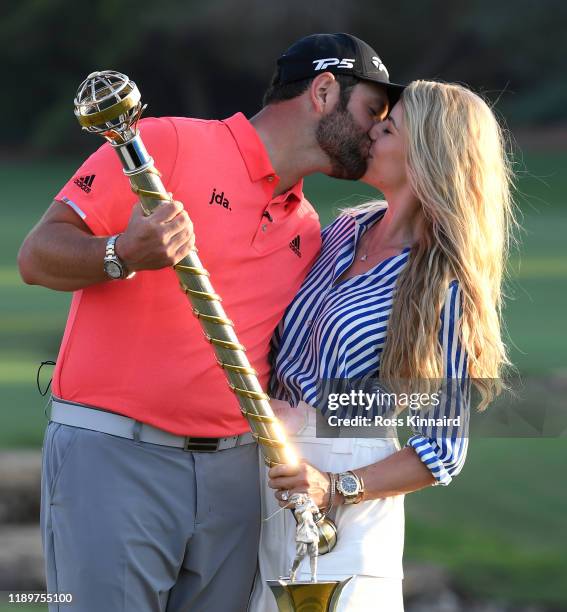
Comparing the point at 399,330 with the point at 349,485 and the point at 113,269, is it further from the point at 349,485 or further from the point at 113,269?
the point at 113,269

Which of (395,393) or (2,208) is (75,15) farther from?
(395,393)

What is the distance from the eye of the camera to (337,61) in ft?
12.5

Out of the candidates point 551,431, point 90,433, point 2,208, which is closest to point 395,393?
point 90,433

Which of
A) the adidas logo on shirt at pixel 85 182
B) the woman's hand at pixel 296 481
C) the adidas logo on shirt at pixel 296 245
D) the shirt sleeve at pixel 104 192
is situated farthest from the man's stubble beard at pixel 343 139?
the woman's hand at pixel 296 481

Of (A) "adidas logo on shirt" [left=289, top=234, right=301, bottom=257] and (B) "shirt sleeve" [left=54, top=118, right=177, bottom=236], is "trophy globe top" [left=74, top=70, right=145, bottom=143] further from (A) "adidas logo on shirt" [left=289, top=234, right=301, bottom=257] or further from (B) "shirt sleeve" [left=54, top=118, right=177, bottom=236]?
(A) "adidas logo on shirt" [left=289, top=234, right=301, bottom=257]

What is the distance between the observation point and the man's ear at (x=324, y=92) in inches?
150

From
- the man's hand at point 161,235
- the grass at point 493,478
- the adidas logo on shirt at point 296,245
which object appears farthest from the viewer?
Answer: the grass at point 493,478

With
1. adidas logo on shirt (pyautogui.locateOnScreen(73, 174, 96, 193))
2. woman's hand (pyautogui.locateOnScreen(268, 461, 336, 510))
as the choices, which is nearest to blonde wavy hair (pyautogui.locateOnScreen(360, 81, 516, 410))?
woman's hand (pyautogui.locateOnScreen(268, 461, 336, 510))

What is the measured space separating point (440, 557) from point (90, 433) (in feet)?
9.58

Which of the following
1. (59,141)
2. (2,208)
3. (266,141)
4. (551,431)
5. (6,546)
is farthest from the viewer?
(59,141)

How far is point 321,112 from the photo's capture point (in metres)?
3.85

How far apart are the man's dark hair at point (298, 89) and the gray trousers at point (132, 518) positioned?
1.09 meters

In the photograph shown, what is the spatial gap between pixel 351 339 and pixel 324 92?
83cm

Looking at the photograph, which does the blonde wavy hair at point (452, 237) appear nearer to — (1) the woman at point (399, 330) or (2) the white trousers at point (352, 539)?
(1) the woman at point (399, 330)
